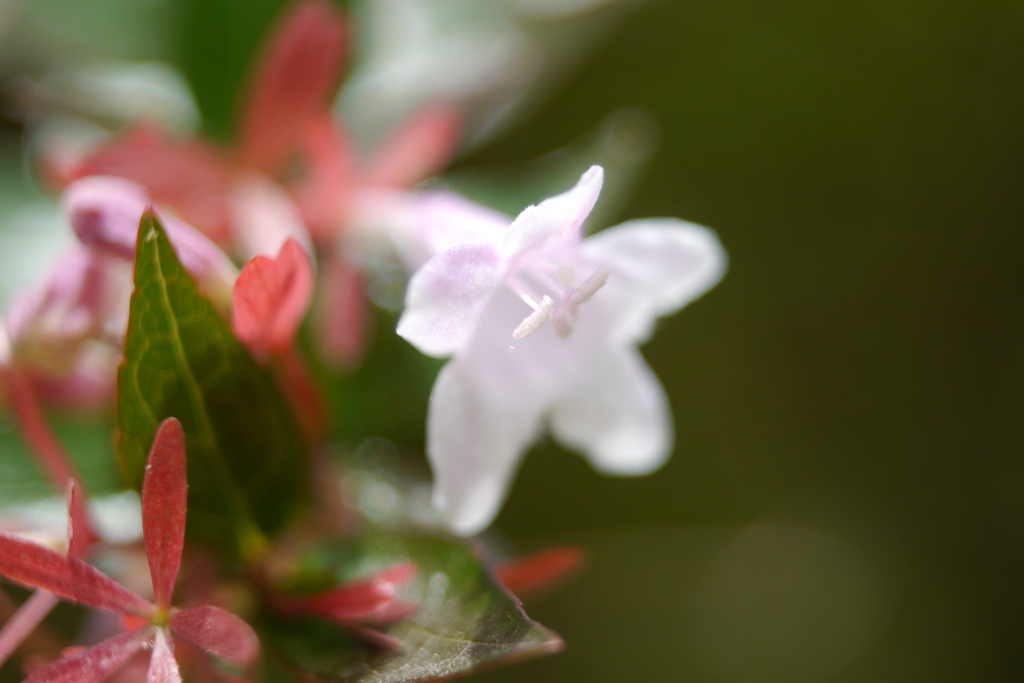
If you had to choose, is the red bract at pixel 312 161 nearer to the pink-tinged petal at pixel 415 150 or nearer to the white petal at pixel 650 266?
the pink-tinged petal at pixel 415 150

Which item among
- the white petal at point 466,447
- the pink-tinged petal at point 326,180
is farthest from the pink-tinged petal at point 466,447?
the pink-tinged petal at point 326,180

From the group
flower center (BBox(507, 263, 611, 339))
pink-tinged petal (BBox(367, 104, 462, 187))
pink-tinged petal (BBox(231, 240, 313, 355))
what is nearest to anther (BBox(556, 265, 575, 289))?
flower center (BBox(507, 263, 611, 339))

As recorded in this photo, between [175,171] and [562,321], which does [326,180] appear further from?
[562,321]

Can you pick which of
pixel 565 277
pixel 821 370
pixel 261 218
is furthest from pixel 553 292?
pixel 821 370

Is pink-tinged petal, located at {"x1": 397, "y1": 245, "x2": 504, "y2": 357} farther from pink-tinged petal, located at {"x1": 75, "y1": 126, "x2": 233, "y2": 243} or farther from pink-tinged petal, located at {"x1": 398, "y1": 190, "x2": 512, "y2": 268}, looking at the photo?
pink-tinged petal, located at {"x1": 75, "y1": 126, "x2": 233, "y2": 243}

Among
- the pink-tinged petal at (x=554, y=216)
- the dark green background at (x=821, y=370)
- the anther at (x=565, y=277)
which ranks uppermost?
the pink-tinged petal at (x=554, y=216)

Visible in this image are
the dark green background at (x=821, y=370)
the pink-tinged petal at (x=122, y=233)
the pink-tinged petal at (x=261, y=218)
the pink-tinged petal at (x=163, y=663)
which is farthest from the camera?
the dark green background at (x=821, y=370)
